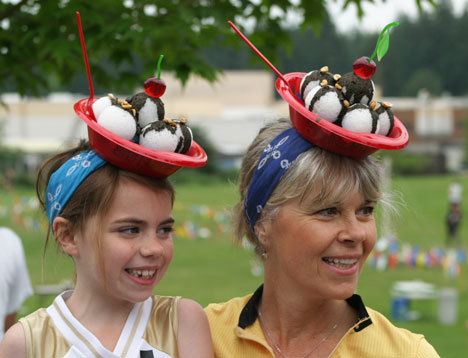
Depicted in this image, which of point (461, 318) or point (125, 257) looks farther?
point (461, 318)

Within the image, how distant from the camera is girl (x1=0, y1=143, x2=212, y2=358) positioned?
288 cm

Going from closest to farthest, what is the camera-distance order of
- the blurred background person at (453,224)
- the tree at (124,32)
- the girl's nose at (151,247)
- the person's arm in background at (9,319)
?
A: the girl's nose at (151,247) < the person's arm in background at (9,319) < the tree at (124,32) < the blurred background person at (453,224)

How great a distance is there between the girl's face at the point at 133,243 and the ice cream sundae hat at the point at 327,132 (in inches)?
17.4

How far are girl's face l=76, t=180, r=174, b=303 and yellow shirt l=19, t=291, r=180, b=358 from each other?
0.11 metres

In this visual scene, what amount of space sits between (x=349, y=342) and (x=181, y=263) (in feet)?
59.6

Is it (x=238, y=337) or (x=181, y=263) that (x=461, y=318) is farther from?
(x=238, y=337)

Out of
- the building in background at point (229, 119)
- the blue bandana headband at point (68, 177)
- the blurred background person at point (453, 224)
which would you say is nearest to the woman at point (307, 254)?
the blue bandana headband at point (68, 177)

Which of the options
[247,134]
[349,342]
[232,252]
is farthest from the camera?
[247,134]

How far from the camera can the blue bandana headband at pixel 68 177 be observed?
294 cm

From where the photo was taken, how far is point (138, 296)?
288 centimetres

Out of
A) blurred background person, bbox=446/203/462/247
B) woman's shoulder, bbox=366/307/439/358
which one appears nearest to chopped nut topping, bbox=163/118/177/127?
woman's shoulder, bbox=366/307/439/358

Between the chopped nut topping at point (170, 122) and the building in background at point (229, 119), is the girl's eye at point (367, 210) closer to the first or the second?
the chopped nut topping at point (170, 122)

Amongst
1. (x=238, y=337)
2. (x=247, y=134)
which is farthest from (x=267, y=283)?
(x=247, y=134)

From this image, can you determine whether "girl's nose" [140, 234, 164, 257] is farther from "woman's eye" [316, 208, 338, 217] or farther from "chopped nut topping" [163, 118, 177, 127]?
"woman's eye" [316, 208, 338, 217]
